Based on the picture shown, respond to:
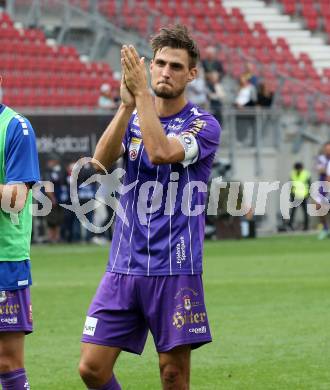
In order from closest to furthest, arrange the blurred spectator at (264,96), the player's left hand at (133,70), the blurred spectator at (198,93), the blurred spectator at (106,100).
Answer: the player's left hand at (133,70) → the blurred spectator at (106,100) → the blurred spectator at (198,93) → the blurred spectator at (264,96)

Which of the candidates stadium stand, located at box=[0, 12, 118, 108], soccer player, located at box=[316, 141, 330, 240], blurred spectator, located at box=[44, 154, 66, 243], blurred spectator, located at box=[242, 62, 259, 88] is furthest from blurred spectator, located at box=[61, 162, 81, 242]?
blurred spectator, located at box=[242, 62, 259, 88]

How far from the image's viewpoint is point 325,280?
655 inches

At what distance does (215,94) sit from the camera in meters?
27.3

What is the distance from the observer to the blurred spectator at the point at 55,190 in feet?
81.8

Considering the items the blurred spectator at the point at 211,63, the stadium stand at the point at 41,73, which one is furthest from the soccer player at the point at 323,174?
the stadium stand at the point at 41,73

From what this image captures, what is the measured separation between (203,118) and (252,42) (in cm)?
2686

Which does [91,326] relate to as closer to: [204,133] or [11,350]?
[11,350]

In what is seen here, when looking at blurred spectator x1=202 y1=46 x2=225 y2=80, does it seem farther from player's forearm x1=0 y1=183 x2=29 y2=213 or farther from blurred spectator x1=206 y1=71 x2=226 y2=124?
player's forearm x1=0 y1=183 x2=29 y2=213

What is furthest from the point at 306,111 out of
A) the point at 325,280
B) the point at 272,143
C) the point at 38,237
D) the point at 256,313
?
the point at 256,313

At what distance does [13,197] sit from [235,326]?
597cm

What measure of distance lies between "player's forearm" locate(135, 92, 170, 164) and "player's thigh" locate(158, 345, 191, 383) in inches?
41.1

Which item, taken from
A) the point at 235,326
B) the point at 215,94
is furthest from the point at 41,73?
the point at 235,326

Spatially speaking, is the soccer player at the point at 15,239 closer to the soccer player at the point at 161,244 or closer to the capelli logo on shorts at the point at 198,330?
the soccer player at the point at 161,244

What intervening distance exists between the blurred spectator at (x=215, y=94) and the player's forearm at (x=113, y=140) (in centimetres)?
2043
